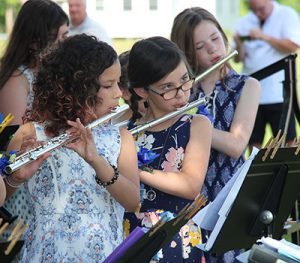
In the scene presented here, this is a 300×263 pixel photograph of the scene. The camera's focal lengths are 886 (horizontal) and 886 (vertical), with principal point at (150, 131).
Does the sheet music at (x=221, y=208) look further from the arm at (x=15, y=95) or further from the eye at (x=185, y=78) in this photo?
the arm at (x=15, y=95)

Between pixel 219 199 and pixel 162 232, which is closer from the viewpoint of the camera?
pixel 162 232

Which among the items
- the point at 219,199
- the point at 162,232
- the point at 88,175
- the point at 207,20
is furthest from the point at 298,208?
the point at 162,232

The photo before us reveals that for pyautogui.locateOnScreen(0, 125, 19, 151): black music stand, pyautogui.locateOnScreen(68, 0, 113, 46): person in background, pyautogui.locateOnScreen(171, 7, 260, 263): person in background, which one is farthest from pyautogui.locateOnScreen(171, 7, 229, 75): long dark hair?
pyautogui.locateOnScreen(68, 0, 113, 46): person in background

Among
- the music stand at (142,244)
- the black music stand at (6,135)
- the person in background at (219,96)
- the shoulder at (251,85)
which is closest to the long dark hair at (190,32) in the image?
the person in background at (219,96)

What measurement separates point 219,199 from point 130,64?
2.79ft

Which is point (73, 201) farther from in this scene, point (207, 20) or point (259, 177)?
point (207, 20)

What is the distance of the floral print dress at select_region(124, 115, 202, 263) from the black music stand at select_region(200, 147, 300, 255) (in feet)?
1.03

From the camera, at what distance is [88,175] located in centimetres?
341

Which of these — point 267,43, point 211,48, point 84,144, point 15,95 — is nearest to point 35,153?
point 84,144

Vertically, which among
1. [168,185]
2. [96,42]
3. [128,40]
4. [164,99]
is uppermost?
[96,42]

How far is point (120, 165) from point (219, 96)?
1149 millimetres

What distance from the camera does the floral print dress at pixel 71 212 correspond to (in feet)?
11.0

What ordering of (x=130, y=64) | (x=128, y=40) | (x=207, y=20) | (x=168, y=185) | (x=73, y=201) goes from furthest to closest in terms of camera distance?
1. (x=128, y=40)
2. (x=207, y=20)
3. (x=130, y=64)
4. (x=168, y=185)
5. (x=73, y=201)

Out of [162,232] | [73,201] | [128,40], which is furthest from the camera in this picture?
[128,40]
